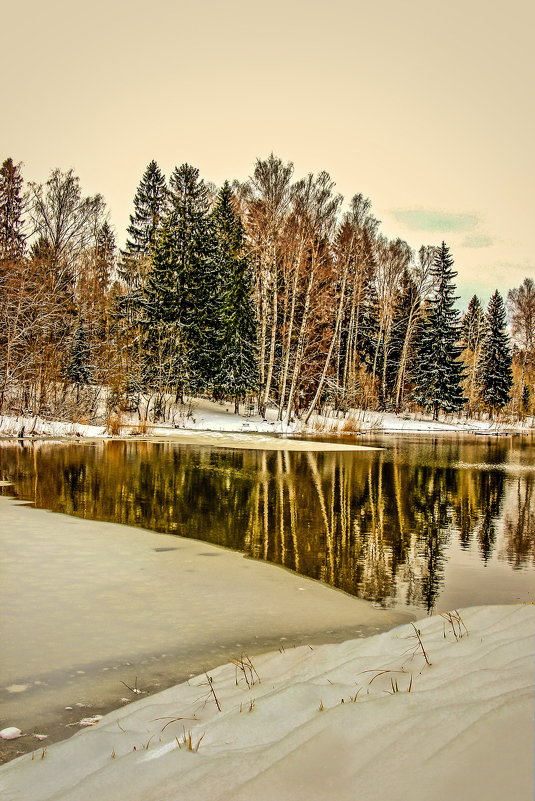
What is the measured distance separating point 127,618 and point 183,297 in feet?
96.1

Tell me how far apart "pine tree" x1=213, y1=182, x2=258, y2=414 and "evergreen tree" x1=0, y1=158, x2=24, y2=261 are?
9.99 m

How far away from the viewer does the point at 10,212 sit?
116 feet

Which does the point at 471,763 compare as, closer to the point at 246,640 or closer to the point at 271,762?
the point at 271,762

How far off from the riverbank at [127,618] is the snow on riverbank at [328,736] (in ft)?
1.22

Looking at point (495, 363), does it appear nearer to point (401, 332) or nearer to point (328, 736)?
point (401, 332)

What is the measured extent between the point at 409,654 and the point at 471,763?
1978 millimetres

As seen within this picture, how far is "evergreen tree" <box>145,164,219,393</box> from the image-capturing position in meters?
32.7

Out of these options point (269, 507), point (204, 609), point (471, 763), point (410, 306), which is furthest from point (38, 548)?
point (410, 306)

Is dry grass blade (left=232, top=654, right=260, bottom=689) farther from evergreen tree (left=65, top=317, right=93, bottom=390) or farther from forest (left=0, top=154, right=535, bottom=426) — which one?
evergreen tree (left=65, top=317, right=93, bottom=390)

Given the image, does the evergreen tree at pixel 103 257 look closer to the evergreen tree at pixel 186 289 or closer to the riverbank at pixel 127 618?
the evergreen tree at pixel 186 289

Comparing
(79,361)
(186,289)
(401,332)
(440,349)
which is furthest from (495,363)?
(79,361)

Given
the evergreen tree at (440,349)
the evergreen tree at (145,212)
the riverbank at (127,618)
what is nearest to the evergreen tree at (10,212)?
the evergreen tree at (145,212)

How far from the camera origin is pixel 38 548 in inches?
281

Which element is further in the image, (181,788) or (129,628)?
(129,628)
